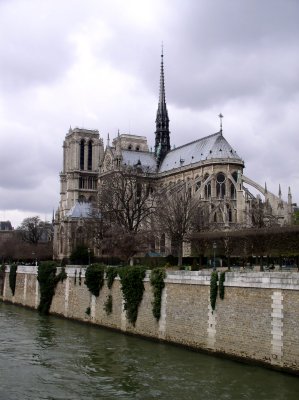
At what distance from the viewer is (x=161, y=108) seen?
277 feet

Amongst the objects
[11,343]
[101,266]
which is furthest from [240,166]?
[11,343]

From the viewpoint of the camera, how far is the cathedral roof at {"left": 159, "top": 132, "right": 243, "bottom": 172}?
6731 centimetres

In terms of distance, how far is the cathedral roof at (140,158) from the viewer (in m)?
81.7

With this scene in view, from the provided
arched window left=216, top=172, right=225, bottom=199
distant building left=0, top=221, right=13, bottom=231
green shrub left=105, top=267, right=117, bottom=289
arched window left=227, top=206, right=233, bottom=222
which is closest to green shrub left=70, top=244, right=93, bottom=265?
arched window left=227, top=206, right=233, bottom=222

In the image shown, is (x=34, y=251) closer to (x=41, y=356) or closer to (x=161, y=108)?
(x=161, y=108)

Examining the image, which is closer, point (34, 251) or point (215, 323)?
point (215, 323)

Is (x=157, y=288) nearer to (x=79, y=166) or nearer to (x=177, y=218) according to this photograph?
(x=177, y=218)

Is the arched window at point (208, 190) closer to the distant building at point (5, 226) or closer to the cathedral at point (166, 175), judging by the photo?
the cathedral at point (166, 175)

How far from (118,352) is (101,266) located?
9421 millimetres

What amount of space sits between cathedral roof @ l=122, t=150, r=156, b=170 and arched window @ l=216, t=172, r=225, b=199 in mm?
16847

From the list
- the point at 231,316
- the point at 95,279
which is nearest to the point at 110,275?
the point at 95,279

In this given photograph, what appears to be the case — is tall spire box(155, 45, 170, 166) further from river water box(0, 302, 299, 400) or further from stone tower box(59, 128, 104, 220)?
river water box(0, 302, 299, 400)

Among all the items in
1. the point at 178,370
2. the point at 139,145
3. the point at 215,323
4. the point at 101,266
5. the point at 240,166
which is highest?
the point at 139,145

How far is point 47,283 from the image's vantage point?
1560 inches
